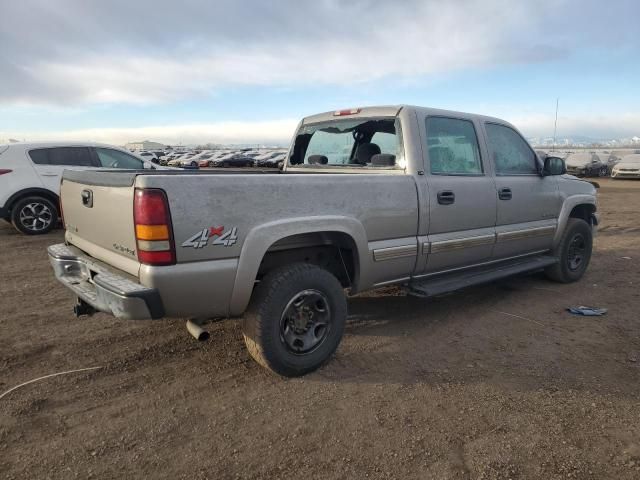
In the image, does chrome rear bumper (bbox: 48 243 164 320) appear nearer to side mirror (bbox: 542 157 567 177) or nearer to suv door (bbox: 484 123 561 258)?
suv door (bbox: 484 123 561 258)

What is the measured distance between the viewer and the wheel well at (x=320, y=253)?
10.7 feet

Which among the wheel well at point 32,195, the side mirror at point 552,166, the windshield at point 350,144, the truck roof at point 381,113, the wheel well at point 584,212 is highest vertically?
the truck roof at point 381,113

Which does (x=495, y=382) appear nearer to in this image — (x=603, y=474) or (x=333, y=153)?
(x=603, y=474)

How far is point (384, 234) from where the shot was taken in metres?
3.55

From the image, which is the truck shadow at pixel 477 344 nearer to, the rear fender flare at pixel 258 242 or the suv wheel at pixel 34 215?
the rear fender flare at pixel 258 242

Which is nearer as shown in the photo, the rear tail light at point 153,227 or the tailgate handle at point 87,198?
the rear tail light at point 153,227

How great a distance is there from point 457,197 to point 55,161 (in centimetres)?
720

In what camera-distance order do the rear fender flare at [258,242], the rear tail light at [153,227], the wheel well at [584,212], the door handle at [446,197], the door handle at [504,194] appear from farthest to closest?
1. the wheel well at [584,212]
2. the door handle at [504,194]
3. the door handle at [446,197]
4. the rear fender flare at [258,242]
5. the rear tail light at [153,227]

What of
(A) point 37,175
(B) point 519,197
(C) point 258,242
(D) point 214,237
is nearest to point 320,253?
(C) point 258,242

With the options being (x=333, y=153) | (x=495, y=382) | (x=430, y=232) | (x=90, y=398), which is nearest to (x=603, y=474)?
(x=495, y=382)

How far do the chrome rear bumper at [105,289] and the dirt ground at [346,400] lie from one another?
603mm

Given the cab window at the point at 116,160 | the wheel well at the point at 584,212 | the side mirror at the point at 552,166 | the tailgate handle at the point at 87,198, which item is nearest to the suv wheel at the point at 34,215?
the cab window at the point at 116,160

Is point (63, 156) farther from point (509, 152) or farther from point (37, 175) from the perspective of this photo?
point (509, 152)

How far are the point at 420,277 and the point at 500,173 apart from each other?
4.68 ft
